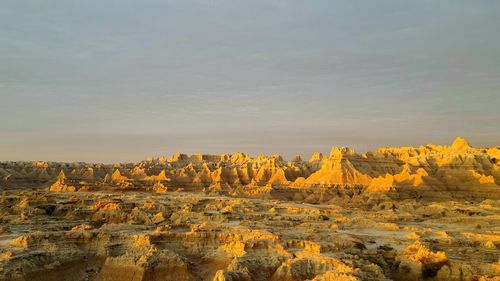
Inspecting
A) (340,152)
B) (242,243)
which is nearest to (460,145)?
(340,152)

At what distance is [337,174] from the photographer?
77750 millimetres

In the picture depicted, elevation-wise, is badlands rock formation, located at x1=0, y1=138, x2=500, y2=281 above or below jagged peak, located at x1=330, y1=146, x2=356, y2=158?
below

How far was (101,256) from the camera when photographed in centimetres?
2222

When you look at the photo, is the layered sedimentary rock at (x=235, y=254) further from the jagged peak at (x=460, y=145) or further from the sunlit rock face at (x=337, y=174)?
the jagged peak at (x=460, y=145)

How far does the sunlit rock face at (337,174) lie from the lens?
71250mm

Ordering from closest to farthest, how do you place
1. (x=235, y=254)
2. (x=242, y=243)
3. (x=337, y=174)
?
1. (x=235, y=254)
2. (x=242, y=243)
3. (x=337, y=174)

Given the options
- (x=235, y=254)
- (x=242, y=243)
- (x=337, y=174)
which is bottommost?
(x=235, y=254)

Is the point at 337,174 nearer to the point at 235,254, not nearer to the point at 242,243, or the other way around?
the point at 242,243

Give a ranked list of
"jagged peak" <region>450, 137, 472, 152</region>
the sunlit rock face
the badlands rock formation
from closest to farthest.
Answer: the badlands rock formation → the sunlit rock face → "jagged peak" <region>450, 137, 472, 152</region>

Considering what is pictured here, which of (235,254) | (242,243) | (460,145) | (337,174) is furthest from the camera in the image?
(460,145)

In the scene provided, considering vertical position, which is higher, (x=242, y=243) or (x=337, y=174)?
(x=337, y=174)

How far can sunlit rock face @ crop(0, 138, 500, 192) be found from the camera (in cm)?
7125

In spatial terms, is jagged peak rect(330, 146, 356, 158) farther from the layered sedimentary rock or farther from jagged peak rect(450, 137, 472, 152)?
the layered sedimentary rock

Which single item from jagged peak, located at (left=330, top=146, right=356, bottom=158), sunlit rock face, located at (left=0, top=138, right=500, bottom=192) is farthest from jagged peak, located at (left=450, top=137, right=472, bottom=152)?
jagged peak, located at (left=330, top=146, right=356, bottom=158)
